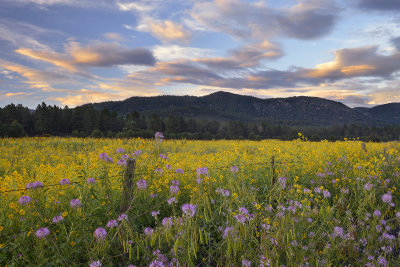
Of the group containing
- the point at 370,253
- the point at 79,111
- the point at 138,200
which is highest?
the point at 79,111

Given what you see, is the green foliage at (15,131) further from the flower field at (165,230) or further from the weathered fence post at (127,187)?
the weathered fence post at (127,187)

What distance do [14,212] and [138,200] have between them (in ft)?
6.11

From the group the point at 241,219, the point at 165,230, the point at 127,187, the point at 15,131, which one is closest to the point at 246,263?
the point at 241,219

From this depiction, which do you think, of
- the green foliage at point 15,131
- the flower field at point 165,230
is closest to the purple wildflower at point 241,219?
the flower field at point 165,230

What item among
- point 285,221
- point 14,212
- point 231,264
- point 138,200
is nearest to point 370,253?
point 285,221

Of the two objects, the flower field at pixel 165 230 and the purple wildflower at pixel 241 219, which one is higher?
the purple wildflower at pixel 241 219

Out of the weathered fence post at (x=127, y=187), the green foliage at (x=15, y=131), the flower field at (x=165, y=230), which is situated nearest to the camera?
the flower field at (x=165, y=230)

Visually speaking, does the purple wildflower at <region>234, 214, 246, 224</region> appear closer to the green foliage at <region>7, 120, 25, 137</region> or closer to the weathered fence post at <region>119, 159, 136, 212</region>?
the weathered fence post at <region>119, 159, 136, 212</region>

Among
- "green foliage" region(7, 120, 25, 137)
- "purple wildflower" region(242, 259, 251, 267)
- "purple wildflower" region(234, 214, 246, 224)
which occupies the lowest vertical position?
"purple wildflower" region(242, 259, 251, 267)

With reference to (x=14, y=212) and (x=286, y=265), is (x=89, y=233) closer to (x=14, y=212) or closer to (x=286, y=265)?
(x=14, y=212)

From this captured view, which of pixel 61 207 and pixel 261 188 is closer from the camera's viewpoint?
pixel 61 207

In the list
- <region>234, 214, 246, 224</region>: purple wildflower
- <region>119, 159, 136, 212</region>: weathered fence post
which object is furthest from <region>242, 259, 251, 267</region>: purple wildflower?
<region>119, 159, 136, 212</region>: weathered fence post

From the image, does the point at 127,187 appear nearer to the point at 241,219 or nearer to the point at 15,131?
the point at 241,219

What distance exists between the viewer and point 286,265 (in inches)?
118
